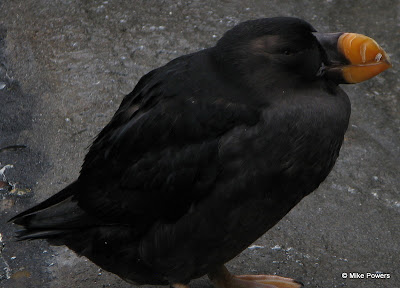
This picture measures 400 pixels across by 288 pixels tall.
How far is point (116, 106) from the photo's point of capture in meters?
5.22

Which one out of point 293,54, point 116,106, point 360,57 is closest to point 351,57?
point 360,57

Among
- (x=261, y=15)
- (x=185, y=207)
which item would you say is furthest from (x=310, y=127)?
(x=261, y=15)

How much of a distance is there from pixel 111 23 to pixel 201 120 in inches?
120

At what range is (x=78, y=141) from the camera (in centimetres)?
494

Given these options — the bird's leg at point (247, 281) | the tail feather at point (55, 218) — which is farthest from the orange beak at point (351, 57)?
the tail feather at point (55, 218)

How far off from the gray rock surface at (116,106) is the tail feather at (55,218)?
15.4 inches

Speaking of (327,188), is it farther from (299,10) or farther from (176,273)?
(299,10)

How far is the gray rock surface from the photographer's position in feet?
13.6

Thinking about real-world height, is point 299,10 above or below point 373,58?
below

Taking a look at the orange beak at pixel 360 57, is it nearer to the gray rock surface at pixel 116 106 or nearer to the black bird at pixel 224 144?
the black bird at pixel 224 144

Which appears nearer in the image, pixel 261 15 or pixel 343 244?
pixel 343 244

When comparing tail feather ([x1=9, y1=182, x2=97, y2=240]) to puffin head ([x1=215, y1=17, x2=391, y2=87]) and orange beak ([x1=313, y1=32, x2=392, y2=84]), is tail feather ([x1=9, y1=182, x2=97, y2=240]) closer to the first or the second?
puffin head ([x1=215, y1=17, x2=391, y2=87])

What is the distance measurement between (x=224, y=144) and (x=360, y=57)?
0.74m

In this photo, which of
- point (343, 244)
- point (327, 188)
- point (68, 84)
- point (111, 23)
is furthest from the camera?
point (111, 23)
